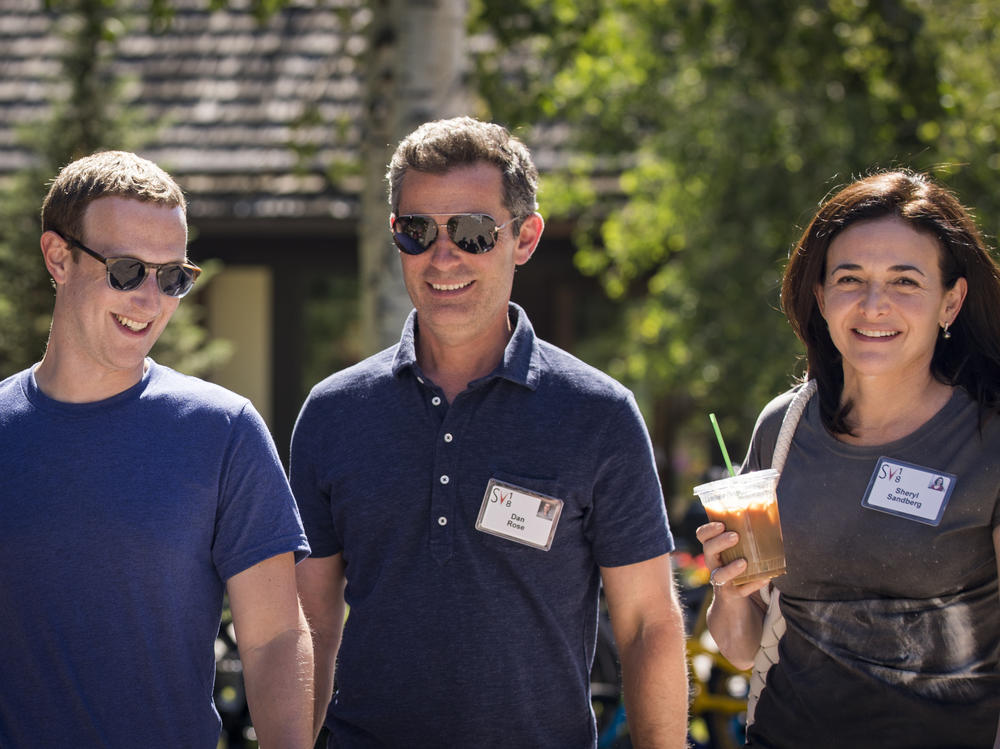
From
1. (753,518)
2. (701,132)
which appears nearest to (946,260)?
(753,518)

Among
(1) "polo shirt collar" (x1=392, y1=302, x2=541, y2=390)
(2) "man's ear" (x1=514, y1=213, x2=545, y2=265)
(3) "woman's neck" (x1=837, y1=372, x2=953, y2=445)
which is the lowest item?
(3) "woman's neck" (x1=837, y1=372, x2=953, y2=445)

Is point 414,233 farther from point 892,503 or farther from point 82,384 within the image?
point 892,503

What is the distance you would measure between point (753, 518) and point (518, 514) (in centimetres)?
52

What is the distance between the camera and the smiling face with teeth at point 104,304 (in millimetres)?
2342

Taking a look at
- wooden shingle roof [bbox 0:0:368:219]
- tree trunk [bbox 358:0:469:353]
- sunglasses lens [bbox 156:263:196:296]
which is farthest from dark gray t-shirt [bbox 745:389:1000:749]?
wooden shingle roof [bbox 0:0:368:219]

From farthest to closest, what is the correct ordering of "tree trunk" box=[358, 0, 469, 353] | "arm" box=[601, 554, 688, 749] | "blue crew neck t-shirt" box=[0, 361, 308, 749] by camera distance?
"tree trunk" box=[358, 0, 469, 353]
"arm" box=[601, 554, 688, 749]
"blue crew neck t-shirt" box=[0, 361, 308, 749]

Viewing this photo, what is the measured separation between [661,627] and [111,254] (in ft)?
4.68

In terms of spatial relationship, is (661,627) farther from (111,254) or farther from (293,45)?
(293,45)

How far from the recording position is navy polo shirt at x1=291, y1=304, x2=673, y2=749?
2.51 metres

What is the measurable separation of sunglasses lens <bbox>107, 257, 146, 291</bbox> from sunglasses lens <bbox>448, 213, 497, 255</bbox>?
69 cm

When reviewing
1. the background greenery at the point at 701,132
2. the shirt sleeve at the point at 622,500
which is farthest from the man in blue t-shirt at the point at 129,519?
the background greenery at the point at 701,132

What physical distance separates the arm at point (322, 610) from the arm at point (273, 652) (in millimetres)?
354

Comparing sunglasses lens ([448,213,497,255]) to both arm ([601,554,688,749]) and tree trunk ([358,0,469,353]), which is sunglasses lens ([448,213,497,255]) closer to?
arm ([601,554,688,749])

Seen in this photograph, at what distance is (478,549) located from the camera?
2537mm
